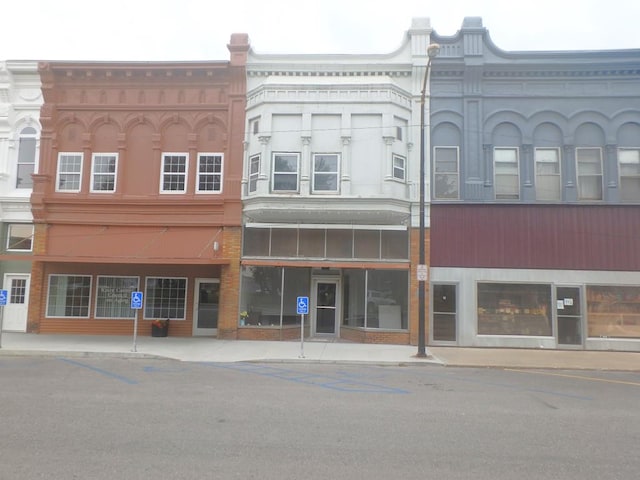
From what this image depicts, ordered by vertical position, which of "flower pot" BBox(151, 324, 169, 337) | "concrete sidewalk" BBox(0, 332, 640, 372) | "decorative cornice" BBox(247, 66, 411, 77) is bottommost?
"concrete sidewalk" BBox(0, 332, 640, 372)

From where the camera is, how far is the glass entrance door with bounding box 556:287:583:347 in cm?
1611

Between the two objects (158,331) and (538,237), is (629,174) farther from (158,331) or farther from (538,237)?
(158,331)

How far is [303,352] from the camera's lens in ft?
46.2

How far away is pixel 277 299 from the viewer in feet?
56.0

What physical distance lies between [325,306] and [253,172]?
5.49 metres

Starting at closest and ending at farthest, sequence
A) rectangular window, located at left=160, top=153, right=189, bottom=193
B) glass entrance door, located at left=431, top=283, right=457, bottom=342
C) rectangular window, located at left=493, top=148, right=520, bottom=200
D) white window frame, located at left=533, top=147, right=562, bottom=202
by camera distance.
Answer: glass entrance door, located at left=431, top=283, right=457, bottom=342 → white window frame, located at left=533, top=147, right=562, bottom=202 → rectangular window, located at left=493, top=148, right=520, bottom=200 → rectangular window, located at left=160, top=153, right=189, bottom=193

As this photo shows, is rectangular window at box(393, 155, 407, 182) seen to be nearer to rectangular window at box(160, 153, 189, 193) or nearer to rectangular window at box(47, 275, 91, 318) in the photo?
rectangular window at box(160, 153, 189, 193)

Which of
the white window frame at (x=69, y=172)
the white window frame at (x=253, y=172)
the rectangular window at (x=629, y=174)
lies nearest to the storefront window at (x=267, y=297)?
the white window frame at (x=253, y=172)

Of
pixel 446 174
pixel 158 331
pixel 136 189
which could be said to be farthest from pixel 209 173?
pixel 446 174

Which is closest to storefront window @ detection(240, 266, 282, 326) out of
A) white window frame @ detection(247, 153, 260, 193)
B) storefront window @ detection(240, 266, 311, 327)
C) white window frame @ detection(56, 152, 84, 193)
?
storefront window @ detection(240, 266, 311, 327)

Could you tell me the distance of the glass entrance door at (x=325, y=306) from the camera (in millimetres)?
17406

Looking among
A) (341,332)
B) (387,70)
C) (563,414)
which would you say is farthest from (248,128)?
(563,414)

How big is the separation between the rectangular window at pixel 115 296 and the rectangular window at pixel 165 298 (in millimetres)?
568

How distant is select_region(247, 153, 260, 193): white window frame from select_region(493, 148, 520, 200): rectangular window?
8377 mm
